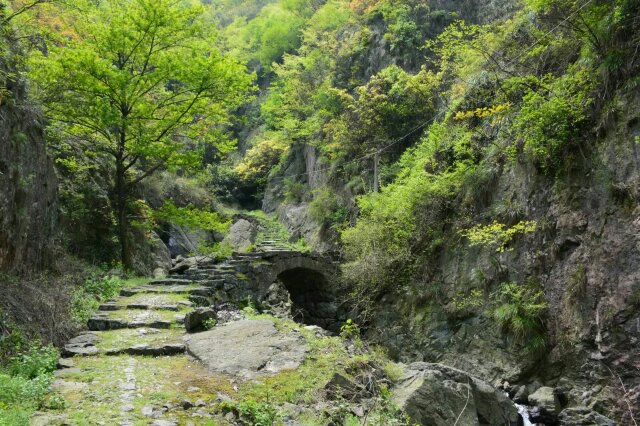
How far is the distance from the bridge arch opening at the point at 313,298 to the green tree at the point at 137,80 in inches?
284

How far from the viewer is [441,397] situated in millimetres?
5387

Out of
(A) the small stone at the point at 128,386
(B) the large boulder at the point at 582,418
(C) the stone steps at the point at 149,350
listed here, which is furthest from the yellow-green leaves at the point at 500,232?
(A) the small stone at the point at 128,386

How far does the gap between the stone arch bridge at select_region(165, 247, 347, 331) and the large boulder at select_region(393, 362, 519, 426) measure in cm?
487

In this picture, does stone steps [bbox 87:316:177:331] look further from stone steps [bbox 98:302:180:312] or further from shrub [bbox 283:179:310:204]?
shrub [bbox 283:179:310:204]

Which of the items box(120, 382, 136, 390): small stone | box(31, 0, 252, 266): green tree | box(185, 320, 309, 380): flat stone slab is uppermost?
box(31, 0, 252, 266): green tree

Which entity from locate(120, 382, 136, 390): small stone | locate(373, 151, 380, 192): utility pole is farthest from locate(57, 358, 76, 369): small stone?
locate(373, 151, 380, 192): utility pole

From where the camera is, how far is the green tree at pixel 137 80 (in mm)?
9820

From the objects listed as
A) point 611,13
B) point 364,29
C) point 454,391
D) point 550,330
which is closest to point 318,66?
point 364,29

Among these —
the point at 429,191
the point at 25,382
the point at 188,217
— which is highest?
the point at 429,191

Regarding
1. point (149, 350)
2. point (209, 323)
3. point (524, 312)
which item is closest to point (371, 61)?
point (524, 312)

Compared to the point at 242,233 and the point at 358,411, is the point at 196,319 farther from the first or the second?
the point at 242,233

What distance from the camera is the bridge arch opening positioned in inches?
669

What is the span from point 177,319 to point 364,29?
18.6 metres

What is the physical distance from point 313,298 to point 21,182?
40.6 feet
